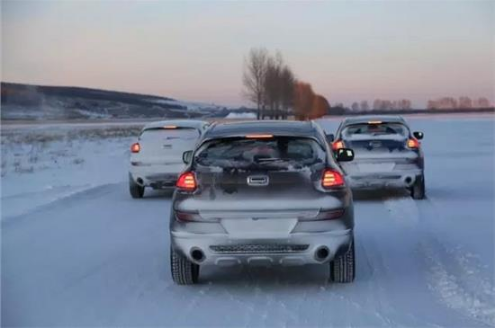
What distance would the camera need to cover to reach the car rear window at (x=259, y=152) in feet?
24.0

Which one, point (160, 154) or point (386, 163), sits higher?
point (160, 154)

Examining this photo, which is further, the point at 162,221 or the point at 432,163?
the point at 432,163

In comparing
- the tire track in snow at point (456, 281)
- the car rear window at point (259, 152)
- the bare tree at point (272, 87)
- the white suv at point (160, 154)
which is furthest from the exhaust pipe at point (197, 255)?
the bare tree at point (272, 87)

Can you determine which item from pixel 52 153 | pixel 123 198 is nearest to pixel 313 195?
pixel 123 198

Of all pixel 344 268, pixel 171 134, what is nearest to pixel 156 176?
pixel 171 134

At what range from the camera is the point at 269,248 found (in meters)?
6.96

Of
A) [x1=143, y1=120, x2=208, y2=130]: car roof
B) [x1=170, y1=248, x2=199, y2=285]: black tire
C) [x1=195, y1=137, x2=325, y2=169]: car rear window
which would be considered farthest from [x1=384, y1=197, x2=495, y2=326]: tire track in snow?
[x1=143, y1=120, x2=208, y2=130]: car roof

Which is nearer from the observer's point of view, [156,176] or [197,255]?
[197,255]

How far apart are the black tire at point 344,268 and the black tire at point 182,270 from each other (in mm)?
1337

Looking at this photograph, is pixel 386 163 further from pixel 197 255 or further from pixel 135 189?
pixel 197 255

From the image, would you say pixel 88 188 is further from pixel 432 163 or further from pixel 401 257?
pixel 432 163

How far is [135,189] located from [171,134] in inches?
50.7

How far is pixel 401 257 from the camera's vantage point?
887 cm

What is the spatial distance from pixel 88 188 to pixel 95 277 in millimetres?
9818
